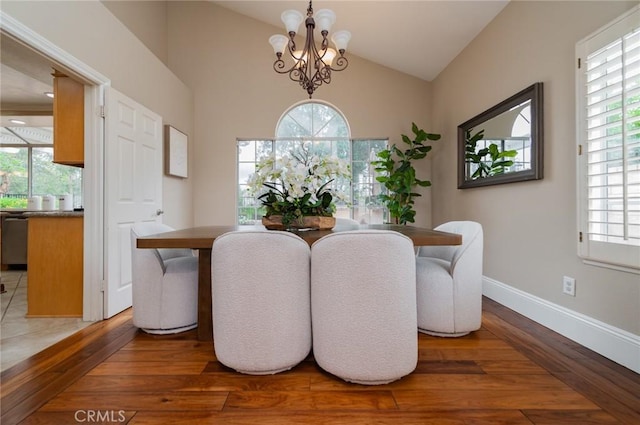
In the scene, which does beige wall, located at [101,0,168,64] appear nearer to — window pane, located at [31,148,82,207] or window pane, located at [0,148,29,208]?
window pane, located at [31,148,82,207]

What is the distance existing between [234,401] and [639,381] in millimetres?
2071

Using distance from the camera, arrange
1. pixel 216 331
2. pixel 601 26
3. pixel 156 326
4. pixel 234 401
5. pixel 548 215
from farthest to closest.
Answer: pixel 548 215 → pixel 156 326 → pixel 601 26 → pixel 216 331 → pixel 234 401

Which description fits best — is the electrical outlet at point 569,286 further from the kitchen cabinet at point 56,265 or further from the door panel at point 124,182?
the kitchen cabinet at point 56,265

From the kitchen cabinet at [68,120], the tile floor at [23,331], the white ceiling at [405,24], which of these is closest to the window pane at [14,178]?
the tile floor at [23,331]

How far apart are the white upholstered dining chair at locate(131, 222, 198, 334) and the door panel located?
0.64 meters

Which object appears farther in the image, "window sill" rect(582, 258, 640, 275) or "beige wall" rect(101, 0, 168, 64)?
"beige wall" rect(101, 0, 168, 64)

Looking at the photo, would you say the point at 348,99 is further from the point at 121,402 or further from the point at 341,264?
the point at 121,402

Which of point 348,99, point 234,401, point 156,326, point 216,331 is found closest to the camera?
point 234,401

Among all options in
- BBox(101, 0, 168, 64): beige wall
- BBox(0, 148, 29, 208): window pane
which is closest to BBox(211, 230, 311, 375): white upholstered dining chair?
BBox(101, 0, 168, 64): beige wall

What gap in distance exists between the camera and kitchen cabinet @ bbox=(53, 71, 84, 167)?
2615mm

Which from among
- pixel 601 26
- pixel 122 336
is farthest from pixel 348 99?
pixel 122 336

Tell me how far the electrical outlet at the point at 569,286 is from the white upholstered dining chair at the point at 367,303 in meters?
1.43

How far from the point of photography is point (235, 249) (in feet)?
5.01

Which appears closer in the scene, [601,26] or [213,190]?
[601,26]
